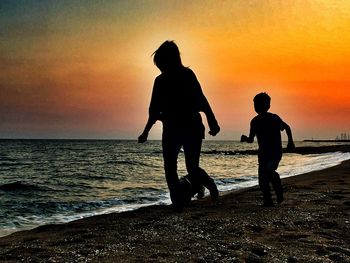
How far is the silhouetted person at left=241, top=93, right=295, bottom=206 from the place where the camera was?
627 centimetres

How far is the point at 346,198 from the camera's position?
6.58 m

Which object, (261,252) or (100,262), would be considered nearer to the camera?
(100,262)

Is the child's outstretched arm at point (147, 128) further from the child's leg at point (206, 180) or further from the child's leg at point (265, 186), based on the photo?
the child's leg at point (265, 186)

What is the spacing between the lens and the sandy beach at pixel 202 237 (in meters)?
3.58

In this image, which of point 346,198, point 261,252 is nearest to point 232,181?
point 346,198

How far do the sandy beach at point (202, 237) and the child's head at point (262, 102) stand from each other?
1608mm

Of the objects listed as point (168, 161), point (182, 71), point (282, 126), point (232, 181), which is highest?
point (182, 71)

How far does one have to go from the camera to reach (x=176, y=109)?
5160mm

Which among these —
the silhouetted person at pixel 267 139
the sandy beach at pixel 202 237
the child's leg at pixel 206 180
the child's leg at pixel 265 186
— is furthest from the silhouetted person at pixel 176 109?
the child's leg at pixel 265 186

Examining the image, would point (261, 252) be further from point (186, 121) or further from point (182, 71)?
point (182, 71)

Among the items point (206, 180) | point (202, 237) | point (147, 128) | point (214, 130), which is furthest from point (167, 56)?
point (202, 237)

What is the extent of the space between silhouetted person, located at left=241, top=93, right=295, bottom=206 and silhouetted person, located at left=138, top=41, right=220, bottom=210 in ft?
4.60

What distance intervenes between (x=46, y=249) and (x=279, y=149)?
4.02 meters

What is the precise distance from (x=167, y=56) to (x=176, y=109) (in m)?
0.71
